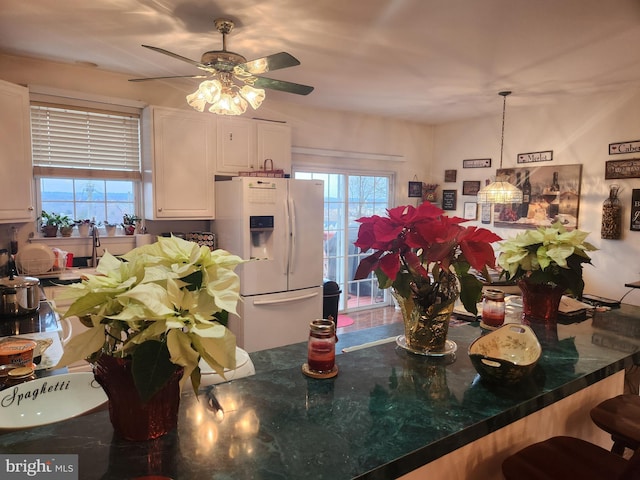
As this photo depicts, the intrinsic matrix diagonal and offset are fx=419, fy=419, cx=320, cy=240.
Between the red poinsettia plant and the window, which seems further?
the window

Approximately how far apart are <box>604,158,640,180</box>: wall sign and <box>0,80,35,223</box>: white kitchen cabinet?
16.2 feet

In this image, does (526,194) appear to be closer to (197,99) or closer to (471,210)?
(471,210)

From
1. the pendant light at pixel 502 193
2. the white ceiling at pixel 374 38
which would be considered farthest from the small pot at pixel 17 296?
the pendant light at pixel 502 193

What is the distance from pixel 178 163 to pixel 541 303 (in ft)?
9.76

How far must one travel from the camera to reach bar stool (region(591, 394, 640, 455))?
4.57 feet

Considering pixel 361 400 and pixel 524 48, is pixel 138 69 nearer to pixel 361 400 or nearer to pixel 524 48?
pixel 524 48

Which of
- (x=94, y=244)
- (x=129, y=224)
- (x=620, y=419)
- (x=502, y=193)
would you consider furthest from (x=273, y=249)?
(x=620, y=419)

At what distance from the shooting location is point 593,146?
412 centimetres

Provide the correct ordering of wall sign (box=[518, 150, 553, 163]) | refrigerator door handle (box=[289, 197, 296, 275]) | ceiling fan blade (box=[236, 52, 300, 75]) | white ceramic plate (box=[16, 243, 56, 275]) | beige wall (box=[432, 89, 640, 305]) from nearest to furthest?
ceiling fan blade (box=[236, 52, 300, 75]) < white ceramic plate (box=[16, 243, 56, 275]) < refrigerator door handle (box=[289, 197, 296, 275]) < beige wall (box=[432, 89, 640, 305]) < wall sign (box=[518, 150, 553, 163])

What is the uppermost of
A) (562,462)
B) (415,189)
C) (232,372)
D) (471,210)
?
(415,189)

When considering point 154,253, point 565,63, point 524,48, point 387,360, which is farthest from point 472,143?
point 154,253

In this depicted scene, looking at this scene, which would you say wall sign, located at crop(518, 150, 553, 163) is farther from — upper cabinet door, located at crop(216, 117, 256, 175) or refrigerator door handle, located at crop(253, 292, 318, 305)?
upper cabinet door, located at crop(216, 117, 256, 175)

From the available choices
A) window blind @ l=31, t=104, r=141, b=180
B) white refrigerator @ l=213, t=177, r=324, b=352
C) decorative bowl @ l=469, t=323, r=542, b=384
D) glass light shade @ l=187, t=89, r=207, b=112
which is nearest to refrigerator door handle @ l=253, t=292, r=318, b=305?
white refrigerator @ l=213, t=177, r=324, b=352

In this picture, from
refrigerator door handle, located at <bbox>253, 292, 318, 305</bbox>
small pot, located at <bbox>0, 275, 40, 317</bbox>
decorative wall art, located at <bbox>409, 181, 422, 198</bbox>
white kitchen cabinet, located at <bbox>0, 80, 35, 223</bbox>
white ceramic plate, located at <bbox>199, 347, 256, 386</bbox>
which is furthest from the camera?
decorative wall art, located at <bbox>409, 181, 422, 198</bbox>
